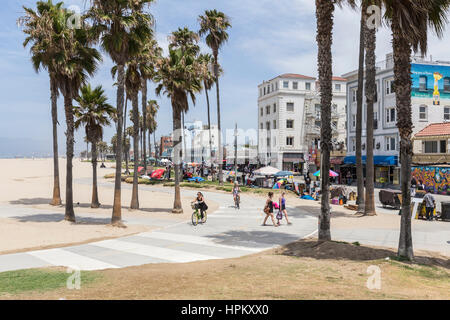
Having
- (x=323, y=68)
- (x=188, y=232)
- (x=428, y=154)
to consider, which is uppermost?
(x=323, y=68)

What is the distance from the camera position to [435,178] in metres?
35.2

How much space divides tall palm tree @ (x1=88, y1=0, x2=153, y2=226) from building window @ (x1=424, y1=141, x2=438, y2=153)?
31.7 m

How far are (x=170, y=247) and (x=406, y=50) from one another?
31.8 feet

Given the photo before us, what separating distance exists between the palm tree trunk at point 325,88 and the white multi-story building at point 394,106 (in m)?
31.1

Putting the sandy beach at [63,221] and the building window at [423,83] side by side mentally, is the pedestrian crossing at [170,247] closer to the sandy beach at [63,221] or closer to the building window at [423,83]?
the sandy beach at [63,221]

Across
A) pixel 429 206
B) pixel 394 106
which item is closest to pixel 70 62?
pixel 429 206

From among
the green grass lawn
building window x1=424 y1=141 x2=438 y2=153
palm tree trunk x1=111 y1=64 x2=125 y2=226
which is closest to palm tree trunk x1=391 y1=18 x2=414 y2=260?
the green grass lawn

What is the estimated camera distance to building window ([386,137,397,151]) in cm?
4339

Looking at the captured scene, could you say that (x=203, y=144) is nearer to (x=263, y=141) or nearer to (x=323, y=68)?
(x=263, y=141)

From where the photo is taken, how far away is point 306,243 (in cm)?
1344

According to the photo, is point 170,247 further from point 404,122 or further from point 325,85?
point 404,122
